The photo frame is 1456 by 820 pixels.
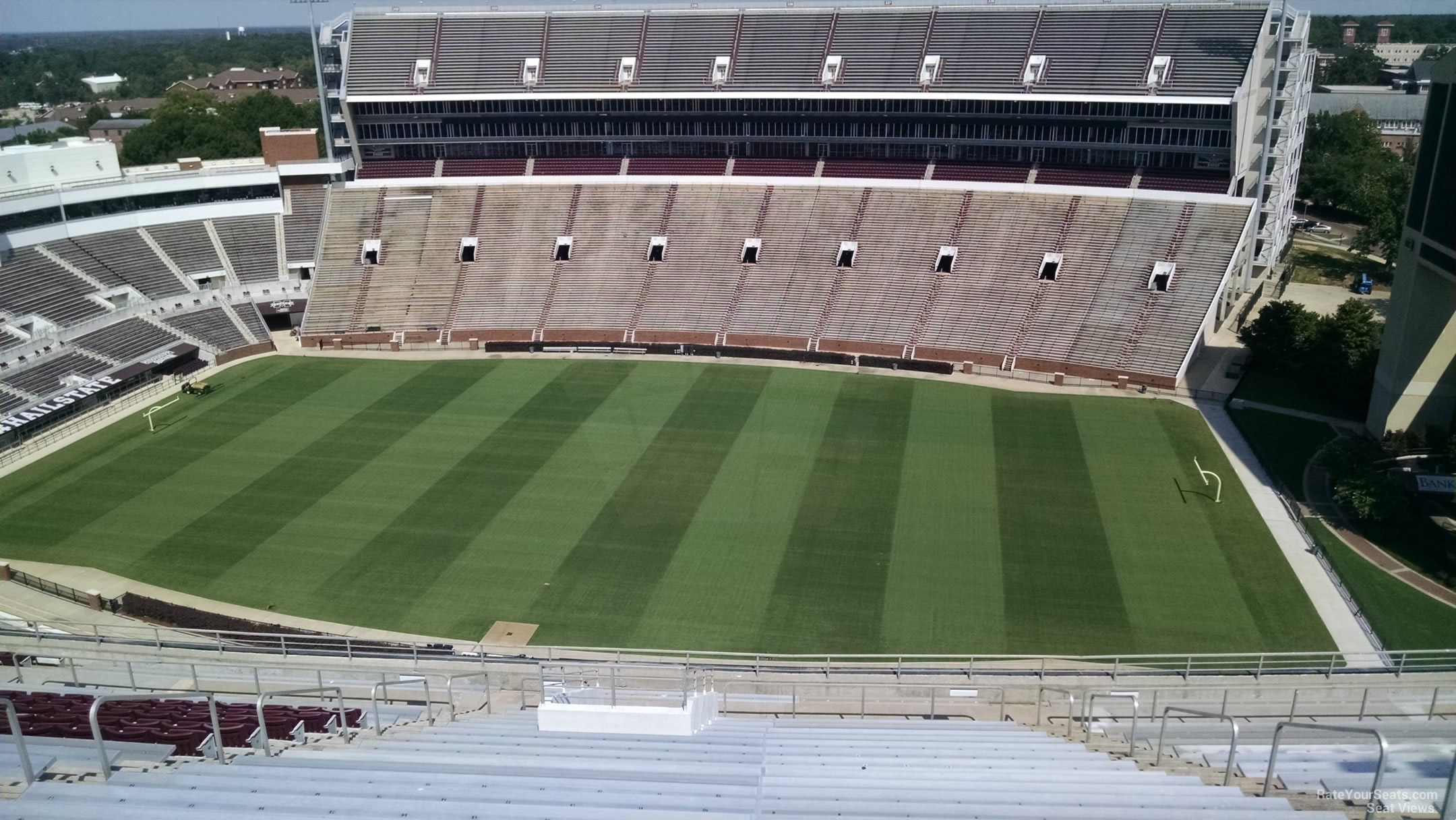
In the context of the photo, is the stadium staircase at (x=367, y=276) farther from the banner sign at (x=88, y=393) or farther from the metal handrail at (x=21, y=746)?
the metal handrail at (x=21, y=746)

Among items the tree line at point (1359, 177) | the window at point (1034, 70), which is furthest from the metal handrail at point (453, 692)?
the tree line at point (1359, 177)

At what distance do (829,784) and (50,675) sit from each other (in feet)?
64.8

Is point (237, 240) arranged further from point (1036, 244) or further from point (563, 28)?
point (1036, 244)

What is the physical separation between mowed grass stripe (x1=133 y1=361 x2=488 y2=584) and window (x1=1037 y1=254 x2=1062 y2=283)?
25485 mm

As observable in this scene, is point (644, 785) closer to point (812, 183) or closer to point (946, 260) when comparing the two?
point (946, 260)

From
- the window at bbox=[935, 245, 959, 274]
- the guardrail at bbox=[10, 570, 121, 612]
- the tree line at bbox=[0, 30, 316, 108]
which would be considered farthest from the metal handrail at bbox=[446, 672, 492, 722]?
the tree line at bbox=[0, 30, 316, 108]

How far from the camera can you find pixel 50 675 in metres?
23.2

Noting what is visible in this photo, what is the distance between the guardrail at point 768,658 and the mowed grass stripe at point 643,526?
1702 mm

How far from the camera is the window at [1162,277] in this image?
45.8m

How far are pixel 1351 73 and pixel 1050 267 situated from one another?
10250 centimetres

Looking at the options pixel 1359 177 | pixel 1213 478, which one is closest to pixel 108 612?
pixel 1213 478

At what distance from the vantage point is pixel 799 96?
53.2 meters

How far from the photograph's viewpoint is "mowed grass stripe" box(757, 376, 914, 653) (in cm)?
2731

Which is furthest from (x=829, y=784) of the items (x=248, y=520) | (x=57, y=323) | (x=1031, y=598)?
(x=57, y=323)
